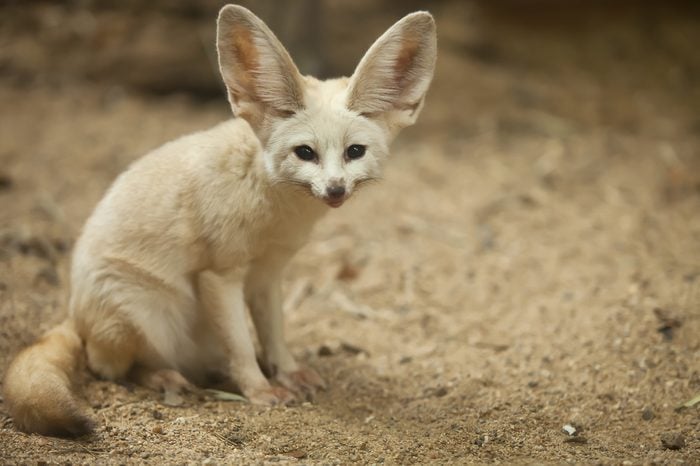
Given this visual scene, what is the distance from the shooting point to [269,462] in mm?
2861

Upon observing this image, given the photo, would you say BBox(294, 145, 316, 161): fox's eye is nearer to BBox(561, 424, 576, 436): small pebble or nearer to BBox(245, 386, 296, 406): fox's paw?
BBox(245, 386, 296, 406): fox's paw

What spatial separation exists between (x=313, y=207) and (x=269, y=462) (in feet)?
3.88

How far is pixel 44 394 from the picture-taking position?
3.00 m

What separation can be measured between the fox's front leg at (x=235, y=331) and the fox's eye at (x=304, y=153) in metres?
0.69

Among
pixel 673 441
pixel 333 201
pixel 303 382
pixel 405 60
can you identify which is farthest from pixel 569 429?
pixel 405 60

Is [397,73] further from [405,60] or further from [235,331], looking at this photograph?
[235,331]

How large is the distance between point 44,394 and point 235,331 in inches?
35.4

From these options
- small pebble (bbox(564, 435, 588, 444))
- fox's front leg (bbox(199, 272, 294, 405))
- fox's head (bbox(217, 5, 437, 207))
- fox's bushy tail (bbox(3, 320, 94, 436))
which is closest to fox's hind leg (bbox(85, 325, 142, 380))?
fox's bushy tail (bbox(3, 320, 94, 436))

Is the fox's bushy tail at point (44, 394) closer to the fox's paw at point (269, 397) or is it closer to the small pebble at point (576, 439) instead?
the fox's paw at point (269, 397)

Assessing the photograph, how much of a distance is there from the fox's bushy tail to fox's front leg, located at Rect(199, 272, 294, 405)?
2.28 feet

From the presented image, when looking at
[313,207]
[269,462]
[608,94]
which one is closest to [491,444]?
[269,462]

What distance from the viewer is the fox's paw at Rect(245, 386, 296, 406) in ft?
11.7

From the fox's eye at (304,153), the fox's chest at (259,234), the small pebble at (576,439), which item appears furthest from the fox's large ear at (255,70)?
the small pebble at (576,439)

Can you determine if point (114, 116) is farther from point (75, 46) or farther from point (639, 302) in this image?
point (639, 302)
